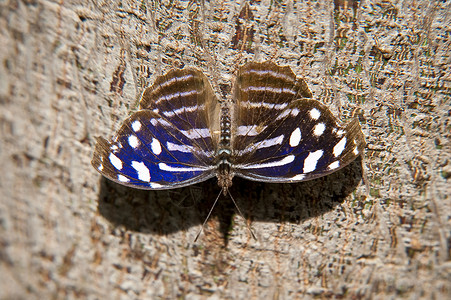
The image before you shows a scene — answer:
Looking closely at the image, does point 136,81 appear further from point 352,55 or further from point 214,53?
point 352,55

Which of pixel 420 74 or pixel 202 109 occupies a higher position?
pixel 420 74

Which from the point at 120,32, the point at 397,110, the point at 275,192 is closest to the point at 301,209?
the point at 275,192

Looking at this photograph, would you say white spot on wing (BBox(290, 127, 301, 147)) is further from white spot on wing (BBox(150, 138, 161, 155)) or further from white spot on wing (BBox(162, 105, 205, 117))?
white spot on wing (BBox(150, 138, 161, 155))

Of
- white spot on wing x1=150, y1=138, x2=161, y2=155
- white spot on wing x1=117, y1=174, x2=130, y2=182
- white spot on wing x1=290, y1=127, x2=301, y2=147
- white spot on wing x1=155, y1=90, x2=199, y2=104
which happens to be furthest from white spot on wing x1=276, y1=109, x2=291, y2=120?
white spot on wing x1=117, y1=174, x2=130, y2=182

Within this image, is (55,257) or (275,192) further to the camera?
(275,192)

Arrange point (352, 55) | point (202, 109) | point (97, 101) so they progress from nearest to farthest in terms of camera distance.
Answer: point (97, 101)
point (352, 55)
point (202, 109)

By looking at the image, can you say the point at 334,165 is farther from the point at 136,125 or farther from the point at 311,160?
the point at 136,125

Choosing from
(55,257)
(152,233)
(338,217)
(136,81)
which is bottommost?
(55,257)
